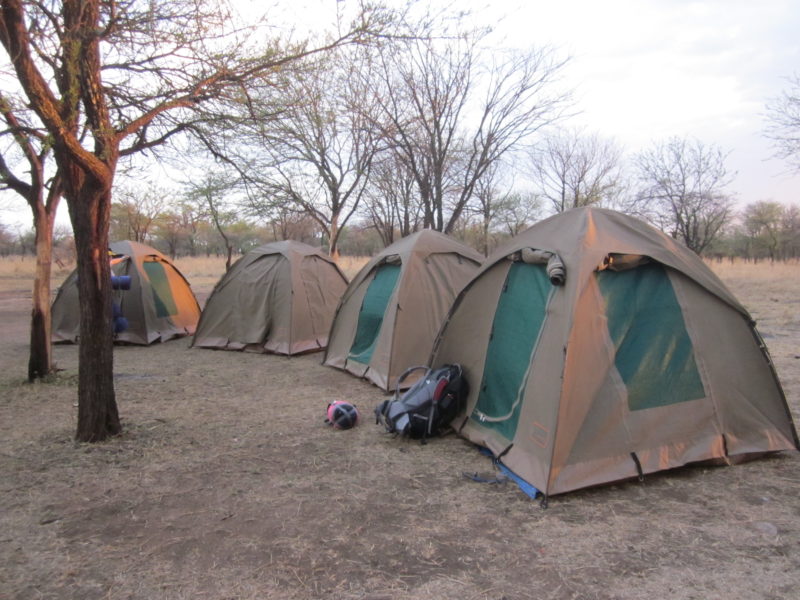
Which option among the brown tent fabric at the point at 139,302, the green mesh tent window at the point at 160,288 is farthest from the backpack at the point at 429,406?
the green mesh tent window at the point at 160,288

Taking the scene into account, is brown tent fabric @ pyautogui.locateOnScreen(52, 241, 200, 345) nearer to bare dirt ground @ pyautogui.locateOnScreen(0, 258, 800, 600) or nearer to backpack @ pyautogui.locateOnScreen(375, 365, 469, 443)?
bare dirt ground @ pyautogui.locateOnScreen(0, 258, 800, 600)

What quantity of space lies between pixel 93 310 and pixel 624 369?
452 centimetres

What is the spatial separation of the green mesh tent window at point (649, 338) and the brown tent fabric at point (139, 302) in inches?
356

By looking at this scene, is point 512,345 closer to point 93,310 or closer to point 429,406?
point 429,406

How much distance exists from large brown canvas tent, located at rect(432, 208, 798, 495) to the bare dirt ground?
9.0 inches

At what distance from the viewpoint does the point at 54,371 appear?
7.30 meters

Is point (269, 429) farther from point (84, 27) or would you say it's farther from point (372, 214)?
point (372, 214)

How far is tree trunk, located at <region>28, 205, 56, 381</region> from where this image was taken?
6.73m

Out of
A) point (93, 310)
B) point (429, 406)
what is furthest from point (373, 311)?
point (93, 310)

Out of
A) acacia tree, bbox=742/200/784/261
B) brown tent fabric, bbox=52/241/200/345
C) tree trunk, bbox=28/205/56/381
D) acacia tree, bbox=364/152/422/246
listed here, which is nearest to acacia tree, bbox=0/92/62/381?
tree trunk, bbox=28/205/56/381

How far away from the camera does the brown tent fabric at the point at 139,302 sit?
10.3 metres

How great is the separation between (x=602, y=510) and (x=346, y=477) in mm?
1929

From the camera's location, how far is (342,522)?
3.49 m

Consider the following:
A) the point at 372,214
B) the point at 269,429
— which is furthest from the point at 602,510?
the point at 372,214
